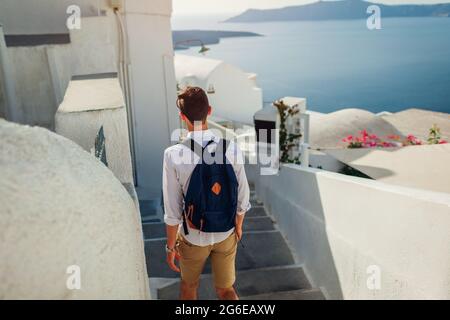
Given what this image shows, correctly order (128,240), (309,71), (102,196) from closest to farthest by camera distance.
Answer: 1. (102,196)
2. (128,240)
3. (309,71)

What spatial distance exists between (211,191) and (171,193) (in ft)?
0.85

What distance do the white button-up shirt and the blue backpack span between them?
0.04 metres

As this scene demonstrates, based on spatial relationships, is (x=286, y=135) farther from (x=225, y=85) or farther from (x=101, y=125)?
(x=225, y=85)

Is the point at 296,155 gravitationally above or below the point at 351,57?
above

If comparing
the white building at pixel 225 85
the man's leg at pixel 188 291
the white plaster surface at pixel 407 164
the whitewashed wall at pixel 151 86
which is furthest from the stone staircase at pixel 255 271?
the white building at pixel 225 85

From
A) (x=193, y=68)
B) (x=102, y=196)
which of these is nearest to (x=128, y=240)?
(x=102, y=196)

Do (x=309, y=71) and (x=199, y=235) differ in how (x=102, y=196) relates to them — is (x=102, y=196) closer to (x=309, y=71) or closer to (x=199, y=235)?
(x=199, y=235)

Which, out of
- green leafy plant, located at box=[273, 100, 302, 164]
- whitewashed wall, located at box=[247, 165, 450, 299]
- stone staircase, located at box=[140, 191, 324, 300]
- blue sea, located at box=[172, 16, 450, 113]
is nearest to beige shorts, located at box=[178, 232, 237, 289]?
stone staircase, located at box=[140, 191, 324, 300]

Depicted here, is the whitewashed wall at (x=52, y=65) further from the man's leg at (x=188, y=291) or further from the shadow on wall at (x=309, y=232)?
the man's leg at (x=188, y=291)

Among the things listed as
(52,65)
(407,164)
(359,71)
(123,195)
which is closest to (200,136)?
(123,195)

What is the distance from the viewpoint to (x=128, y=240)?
5.17 feet

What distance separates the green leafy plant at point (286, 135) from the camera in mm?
6852

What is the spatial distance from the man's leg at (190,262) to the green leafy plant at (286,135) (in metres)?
4.24

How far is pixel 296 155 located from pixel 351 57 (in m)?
128
